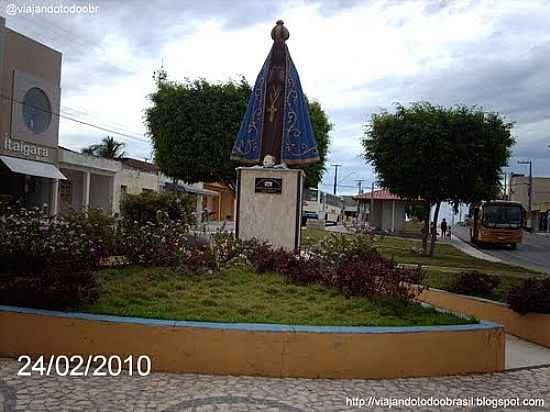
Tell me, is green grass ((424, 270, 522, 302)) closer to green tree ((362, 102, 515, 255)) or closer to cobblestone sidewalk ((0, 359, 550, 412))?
cobblestone sidewalk ((0, 359, 550, 412))

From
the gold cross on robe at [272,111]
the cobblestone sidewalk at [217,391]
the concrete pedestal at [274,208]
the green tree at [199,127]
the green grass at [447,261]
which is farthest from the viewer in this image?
the green tree at [199,127]

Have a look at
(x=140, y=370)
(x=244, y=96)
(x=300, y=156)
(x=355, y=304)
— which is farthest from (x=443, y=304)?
(x=244, y=96)

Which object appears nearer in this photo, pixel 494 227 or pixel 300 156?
pixel 300 156

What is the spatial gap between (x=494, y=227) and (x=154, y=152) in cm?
1833

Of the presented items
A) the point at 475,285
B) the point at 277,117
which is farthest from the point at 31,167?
the point at 475,285

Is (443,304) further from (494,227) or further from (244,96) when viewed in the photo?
(494,227)

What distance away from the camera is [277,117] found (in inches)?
487

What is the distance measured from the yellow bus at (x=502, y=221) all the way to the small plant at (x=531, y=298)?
79.6ft

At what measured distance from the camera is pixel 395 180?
20656 millimetres

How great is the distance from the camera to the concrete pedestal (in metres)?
11.4

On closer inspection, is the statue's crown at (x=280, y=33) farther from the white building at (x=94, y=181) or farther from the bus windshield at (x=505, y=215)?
the bus windshield at (x=505, y=215)

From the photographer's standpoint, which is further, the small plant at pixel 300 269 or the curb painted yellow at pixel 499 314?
the small plant at pixel 300 269

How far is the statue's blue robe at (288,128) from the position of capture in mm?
12156

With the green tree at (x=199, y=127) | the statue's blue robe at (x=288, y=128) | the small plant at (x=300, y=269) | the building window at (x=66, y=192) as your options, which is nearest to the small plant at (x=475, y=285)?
the small plant at (x=300, y=269)
